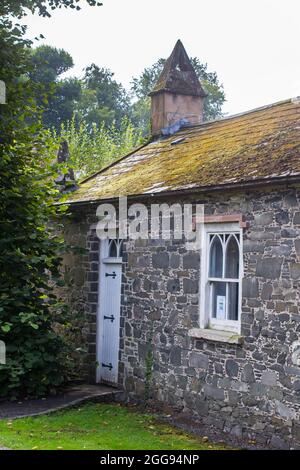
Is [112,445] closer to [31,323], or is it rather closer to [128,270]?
[31,323]

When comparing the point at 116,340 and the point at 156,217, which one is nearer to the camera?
the point at 156,217

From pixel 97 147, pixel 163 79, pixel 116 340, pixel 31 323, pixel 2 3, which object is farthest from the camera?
pixel 97 147

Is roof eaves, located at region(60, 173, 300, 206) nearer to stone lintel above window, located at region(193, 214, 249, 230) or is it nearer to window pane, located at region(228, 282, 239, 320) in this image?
stone lintel above window, located at region(193, 214, 249, 230)

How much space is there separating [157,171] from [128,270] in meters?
1.97

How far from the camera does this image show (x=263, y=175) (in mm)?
8922

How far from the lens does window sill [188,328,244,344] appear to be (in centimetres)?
932

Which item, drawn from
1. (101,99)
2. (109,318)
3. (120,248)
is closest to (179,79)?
(120,248)

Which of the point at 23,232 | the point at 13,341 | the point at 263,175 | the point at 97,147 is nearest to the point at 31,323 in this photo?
the point at 13,341

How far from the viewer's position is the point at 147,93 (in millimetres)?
56969

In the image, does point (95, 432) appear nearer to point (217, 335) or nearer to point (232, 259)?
point (217, 335)

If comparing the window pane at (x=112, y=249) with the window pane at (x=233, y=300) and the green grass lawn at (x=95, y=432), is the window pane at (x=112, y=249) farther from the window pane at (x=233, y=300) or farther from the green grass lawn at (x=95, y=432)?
the window pane at (x=233, y=300)

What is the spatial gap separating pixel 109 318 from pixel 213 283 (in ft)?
11.0

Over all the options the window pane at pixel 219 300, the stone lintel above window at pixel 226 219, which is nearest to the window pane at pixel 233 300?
the window pane at pixel 219 300
